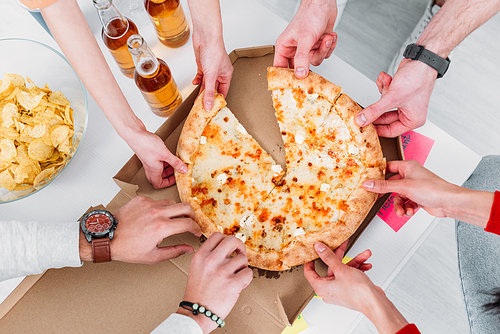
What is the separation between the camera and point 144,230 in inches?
55.4

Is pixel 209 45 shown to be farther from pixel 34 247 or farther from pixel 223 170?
pixel 34 247

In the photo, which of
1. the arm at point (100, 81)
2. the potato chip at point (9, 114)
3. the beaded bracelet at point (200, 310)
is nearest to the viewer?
the arm at point (100, 81)

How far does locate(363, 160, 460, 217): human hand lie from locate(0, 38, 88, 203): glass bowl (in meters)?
1.66

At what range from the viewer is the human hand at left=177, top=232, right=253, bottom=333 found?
4.24ft

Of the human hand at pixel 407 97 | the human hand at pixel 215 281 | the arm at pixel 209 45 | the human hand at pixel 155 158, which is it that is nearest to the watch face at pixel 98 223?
the human hand at pixel 155 158

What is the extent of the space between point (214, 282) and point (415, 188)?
1034 mm

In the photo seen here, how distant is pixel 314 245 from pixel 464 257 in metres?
1.14

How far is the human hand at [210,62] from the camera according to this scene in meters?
1.67

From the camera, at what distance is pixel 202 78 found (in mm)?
1845

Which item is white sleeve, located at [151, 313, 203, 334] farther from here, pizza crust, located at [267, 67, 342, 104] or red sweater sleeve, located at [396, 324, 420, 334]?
pizza crust, located at [267, 67, 342, 104]

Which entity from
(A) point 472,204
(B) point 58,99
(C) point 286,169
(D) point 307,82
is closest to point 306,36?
(D) point 307,82

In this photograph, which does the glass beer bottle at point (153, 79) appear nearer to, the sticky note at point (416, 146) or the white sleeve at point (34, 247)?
the white sleeve at point (34, 247)

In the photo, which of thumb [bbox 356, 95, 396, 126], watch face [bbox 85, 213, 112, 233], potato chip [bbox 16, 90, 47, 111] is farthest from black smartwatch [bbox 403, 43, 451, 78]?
potato chip [bbox 16, 90, 47, 111]

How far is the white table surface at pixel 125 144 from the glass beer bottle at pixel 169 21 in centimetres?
7
